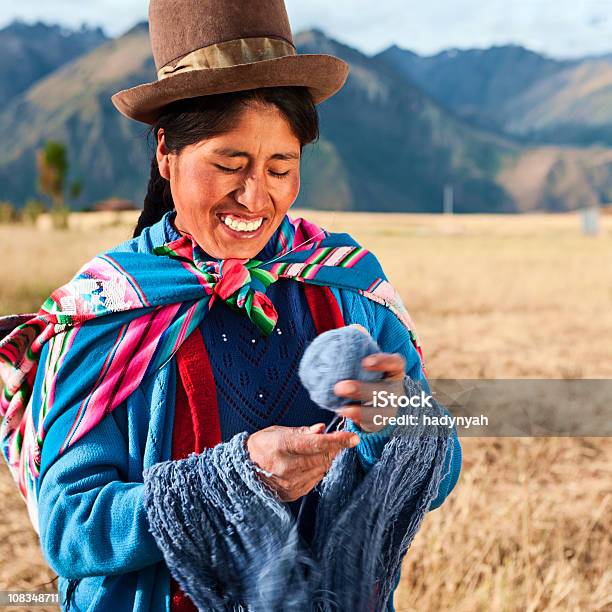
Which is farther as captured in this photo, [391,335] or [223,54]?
[391,335]

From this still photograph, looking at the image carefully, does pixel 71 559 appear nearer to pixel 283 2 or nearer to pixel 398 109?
pixel 283 2

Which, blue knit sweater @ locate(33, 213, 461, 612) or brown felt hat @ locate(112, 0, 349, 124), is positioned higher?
brown felt hat @ locate(112, 0, 349, 124)

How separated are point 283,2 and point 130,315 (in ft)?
2.19

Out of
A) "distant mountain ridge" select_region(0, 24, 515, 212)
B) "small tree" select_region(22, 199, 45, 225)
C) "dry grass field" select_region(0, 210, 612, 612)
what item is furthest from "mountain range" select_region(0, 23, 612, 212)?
"dry grass field" select_region(0, 210, 612, 612)

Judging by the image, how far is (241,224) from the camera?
1595 millimetres

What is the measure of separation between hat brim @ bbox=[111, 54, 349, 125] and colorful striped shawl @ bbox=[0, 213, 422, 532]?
270 mm

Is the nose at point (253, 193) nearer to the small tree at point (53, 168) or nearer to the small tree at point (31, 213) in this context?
the small tree at point (31, 213)

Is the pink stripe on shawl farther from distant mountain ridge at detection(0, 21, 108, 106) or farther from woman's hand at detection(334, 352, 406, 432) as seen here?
distant mountain ridge at detection(0, 21, 108, 106)

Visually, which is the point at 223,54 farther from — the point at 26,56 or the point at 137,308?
the point at 26,56

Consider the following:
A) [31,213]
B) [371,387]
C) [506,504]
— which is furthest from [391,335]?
[31,213]

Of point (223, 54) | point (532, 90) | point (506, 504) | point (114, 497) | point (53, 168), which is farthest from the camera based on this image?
point (532, 90)

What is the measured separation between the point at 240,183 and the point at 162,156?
8.4 inches

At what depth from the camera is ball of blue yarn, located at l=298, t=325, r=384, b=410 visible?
4.45 ft

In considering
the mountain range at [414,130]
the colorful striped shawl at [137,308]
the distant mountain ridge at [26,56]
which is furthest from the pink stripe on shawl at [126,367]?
the distant mountain ridge at [26,56]
